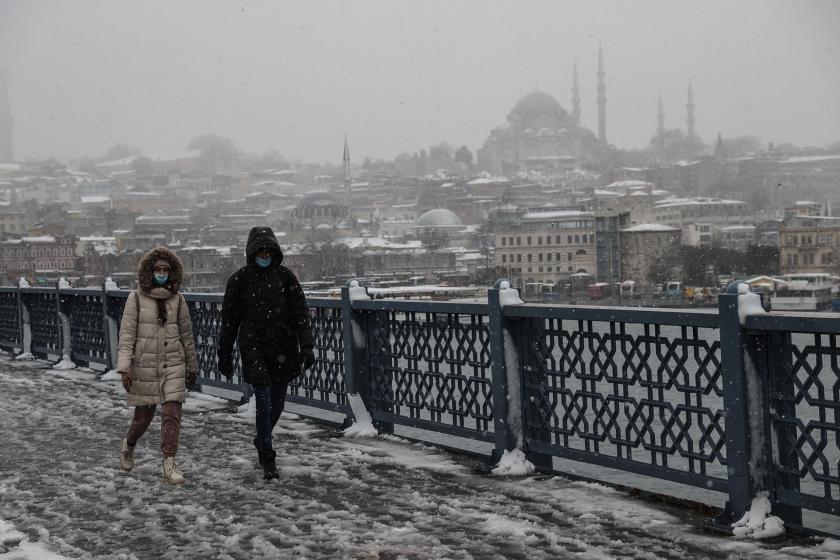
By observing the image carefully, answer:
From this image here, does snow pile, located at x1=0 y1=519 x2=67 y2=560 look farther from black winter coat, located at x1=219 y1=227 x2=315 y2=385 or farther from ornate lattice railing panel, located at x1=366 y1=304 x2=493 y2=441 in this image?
ornate lattice railing panel, located at x1=366 y1=304 x2=493 y2=441

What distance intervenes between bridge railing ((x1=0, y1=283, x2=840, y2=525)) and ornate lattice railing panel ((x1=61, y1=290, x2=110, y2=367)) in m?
2.48

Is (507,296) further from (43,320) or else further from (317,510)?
(43,320)

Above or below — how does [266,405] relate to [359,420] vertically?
above

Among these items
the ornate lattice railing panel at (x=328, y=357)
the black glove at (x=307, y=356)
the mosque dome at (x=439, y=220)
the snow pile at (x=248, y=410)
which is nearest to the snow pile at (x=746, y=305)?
the black glove at (x=307, y=356)

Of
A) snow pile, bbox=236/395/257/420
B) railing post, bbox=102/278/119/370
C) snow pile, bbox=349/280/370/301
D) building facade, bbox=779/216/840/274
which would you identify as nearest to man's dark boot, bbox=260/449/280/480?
snow pile, bbox=349/280/370/301

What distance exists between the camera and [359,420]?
7355mm

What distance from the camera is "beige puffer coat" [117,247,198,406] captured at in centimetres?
584

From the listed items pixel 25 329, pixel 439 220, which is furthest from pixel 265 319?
pixel 439 220

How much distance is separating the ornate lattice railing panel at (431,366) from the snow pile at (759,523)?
1.91 meters

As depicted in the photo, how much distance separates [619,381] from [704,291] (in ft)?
269

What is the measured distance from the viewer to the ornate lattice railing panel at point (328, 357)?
7668mm

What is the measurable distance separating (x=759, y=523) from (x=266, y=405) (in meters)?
2.72

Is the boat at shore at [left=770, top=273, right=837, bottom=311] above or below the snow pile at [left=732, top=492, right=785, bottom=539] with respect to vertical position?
below

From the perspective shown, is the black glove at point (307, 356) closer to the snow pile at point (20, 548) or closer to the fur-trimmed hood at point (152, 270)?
the fur-trimmed hood at point (152, 270)
